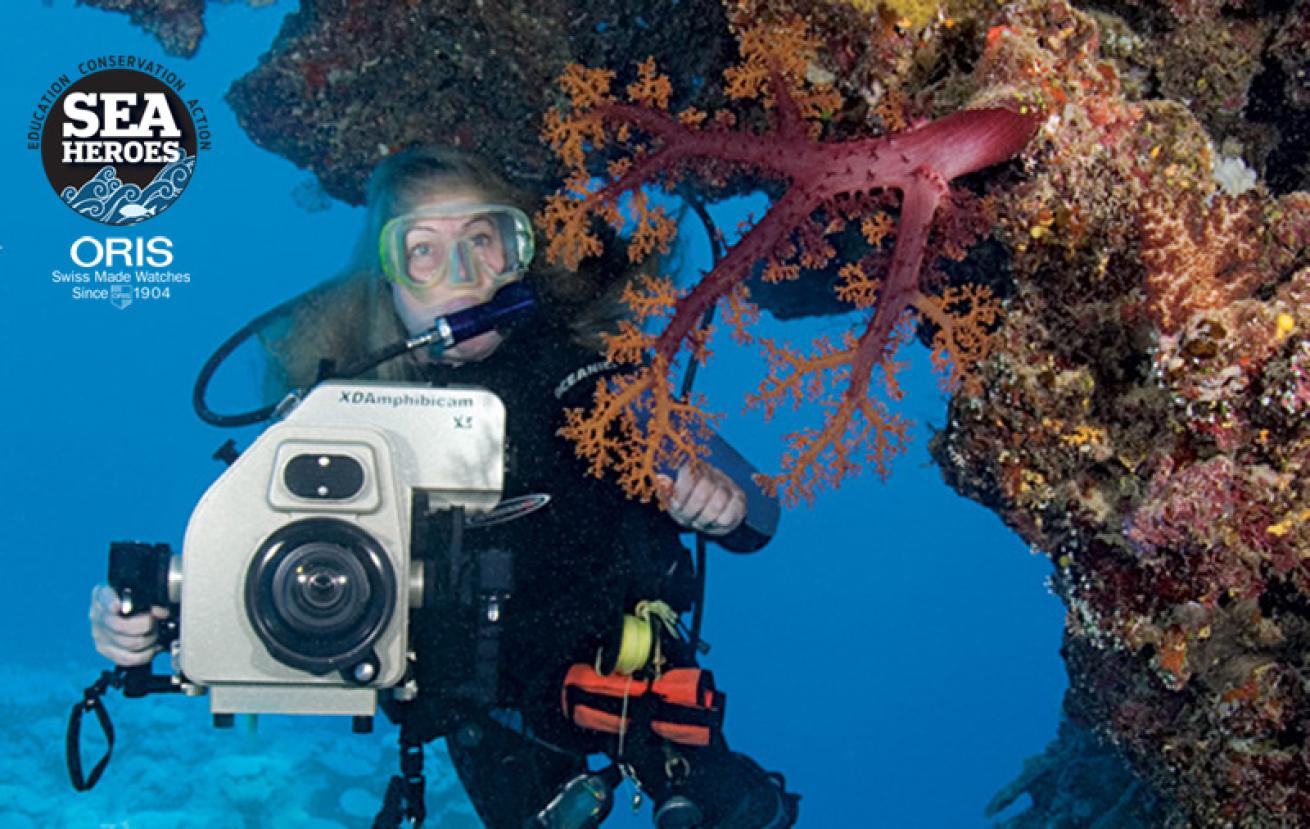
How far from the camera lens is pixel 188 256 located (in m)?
42.9

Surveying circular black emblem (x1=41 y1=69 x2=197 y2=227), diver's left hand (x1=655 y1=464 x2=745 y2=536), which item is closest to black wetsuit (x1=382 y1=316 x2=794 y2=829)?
diver's left hand (x1=655 y1=464 x2=745 y2=536)

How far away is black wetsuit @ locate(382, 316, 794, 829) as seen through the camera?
3.22 meters

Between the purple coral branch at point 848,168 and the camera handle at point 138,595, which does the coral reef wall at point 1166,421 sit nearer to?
the purple coral branch at point 848,168

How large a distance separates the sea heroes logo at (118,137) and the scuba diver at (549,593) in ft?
6.23

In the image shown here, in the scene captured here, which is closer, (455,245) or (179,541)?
(455,245)

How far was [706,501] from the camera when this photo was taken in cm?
338

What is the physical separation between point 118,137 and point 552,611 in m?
4.17

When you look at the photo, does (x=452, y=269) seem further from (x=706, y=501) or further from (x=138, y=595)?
(x=138, y=595)

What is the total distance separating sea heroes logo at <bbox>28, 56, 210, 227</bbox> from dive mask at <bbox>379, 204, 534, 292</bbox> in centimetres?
189

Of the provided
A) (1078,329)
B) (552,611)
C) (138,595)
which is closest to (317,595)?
(138,595)

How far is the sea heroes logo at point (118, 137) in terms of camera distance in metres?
4.70

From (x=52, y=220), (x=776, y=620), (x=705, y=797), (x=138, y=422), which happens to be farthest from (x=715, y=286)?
(x=776, y=620)

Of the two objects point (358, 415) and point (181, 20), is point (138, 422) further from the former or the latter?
point (358, 415)

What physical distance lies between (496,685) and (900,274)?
190 cm
